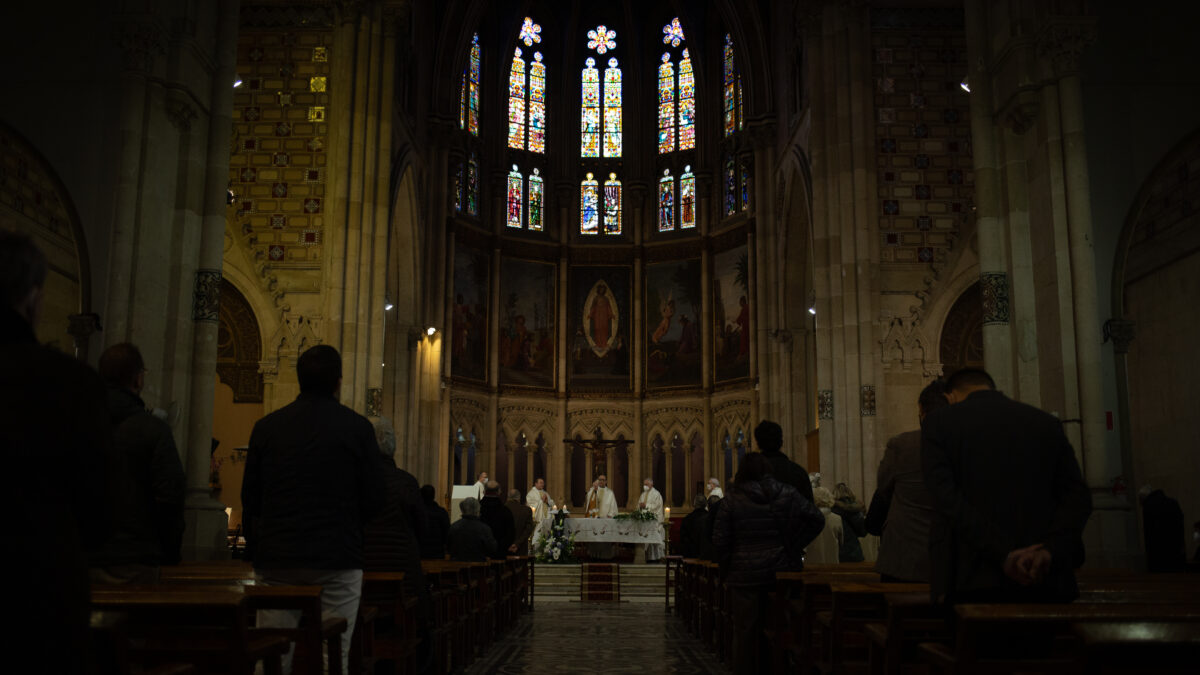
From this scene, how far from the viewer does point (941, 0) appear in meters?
18.9

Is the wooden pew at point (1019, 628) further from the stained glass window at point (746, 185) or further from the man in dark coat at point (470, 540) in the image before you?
the stained glass window at point (746, 185)

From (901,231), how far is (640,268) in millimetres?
15752

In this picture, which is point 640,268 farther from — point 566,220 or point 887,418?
point 887,418

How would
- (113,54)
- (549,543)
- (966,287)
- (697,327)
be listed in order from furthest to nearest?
(697,327) → (549,543) → (966,287) → (113,54)

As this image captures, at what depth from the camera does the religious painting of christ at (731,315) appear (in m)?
31.3

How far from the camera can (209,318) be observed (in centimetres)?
1159

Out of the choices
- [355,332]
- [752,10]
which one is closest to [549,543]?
[355,332]

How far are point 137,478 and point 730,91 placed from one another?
30.3m

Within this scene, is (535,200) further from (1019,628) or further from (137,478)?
(1019,628)

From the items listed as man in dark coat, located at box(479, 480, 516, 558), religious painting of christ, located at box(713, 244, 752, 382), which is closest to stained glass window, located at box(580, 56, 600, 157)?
religious painting of christ, located at box(713, 244, 752, 382)

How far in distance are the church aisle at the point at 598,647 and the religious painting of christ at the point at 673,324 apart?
17.5m

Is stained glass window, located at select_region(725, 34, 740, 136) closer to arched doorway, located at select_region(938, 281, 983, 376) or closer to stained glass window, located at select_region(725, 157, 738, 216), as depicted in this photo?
stained glass window, located at select_region(725, 157, 738, 216)

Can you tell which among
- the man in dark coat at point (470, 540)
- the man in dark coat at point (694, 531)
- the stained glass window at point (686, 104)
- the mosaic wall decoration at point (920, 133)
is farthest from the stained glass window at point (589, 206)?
the man in dark coat at point (470, 540)

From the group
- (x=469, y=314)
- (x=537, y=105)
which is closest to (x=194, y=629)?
(x=469, y=314)
